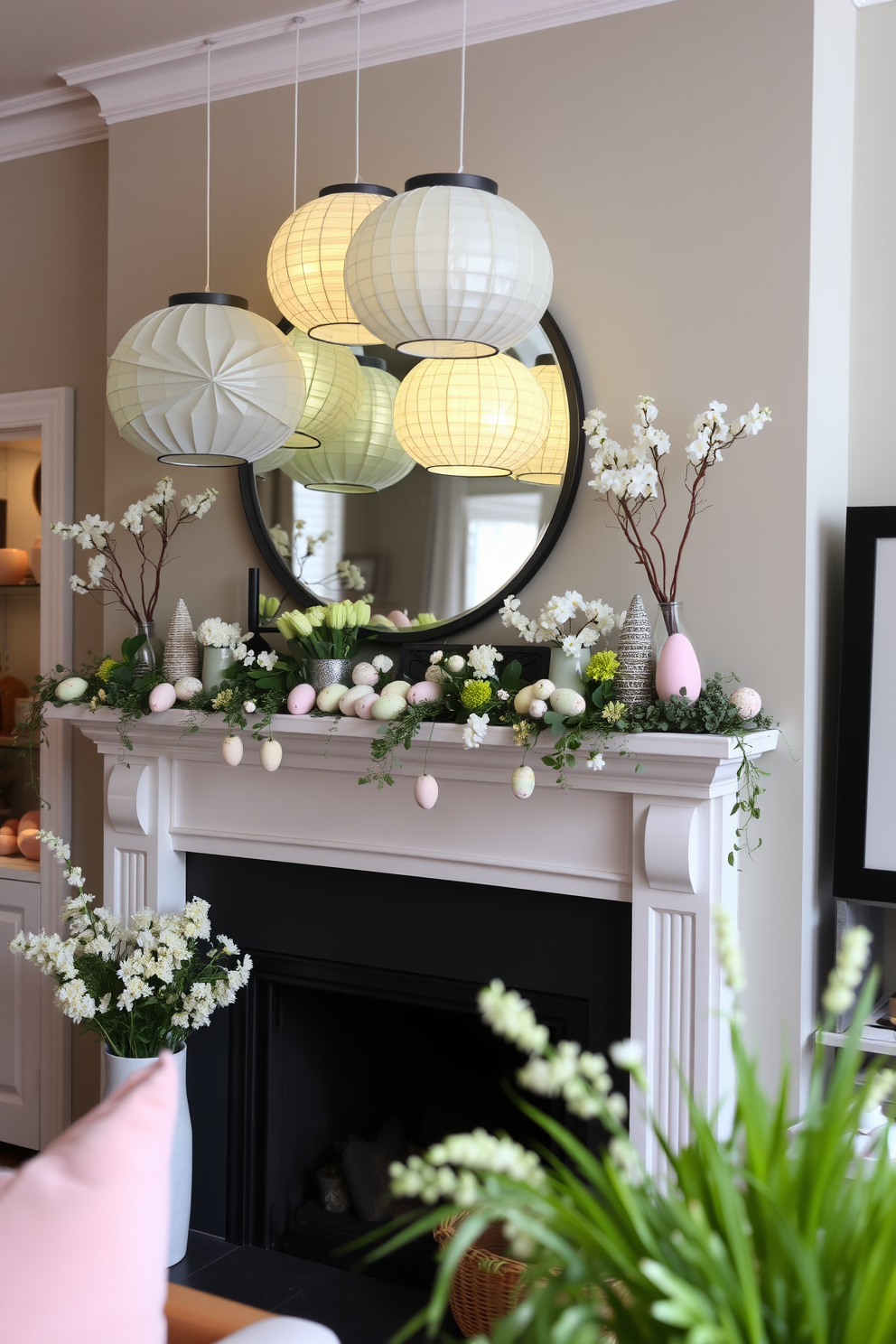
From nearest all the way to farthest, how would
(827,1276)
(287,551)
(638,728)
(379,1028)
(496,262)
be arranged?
(827,1276) < (496,262) < (638,728) < (287,551) < (379,1028)

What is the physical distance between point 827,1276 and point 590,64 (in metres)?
2.41

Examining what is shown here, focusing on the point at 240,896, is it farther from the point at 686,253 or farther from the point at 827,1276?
the point at 827,1276

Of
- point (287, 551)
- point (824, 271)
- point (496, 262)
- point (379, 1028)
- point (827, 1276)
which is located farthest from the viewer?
point (379, 1028)

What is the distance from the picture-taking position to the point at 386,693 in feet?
7.91

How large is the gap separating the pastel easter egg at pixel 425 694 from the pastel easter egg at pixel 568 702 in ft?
0.95

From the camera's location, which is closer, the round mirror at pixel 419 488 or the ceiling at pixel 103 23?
the round mirror at pixel 419 488

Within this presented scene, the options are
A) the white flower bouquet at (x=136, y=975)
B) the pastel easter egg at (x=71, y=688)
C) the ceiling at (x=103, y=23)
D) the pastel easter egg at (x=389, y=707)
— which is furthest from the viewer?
the pastel easter egg at (x=71, y=688)

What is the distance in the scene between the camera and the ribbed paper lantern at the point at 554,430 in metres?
2.47

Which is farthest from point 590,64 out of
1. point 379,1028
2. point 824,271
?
point 379,1028

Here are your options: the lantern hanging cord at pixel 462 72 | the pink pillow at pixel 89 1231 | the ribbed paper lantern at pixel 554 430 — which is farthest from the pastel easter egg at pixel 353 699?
the pink pillow at pixel 89 1231

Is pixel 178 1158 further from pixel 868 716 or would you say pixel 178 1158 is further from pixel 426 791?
pixel 868 716

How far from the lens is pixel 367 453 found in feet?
8.77

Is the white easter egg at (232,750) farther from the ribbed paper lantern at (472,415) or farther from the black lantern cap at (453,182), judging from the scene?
the black lantern cap at (453,182)

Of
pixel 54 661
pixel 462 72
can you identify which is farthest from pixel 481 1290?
pixel 462 72
